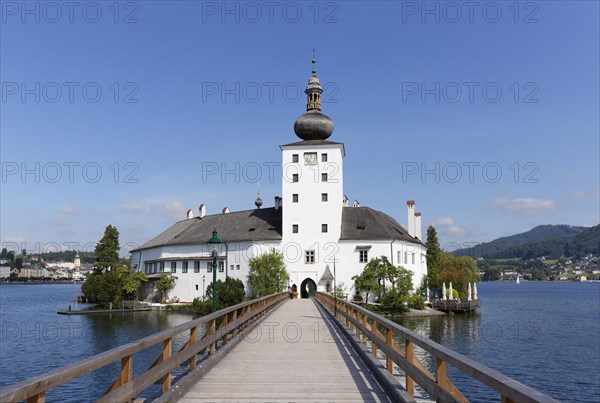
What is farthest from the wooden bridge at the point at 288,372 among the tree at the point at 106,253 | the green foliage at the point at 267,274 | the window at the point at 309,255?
the tree at the point at 106,253

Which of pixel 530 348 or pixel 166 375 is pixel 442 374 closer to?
pixel 166 375

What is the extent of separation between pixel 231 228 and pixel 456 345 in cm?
3564

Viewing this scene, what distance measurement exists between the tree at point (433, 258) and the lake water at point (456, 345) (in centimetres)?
1015

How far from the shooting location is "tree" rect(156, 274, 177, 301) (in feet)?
207

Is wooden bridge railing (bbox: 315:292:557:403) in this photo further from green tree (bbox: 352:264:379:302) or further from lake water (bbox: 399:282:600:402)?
green tree (bbox: 352:264:379:302)

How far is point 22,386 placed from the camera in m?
3.76

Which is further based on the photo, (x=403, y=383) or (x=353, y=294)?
(x=353, y=294)

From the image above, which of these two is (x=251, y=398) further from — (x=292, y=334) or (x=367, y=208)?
(x=367, y=208)

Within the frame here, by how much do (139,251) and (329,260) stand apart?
3311cm

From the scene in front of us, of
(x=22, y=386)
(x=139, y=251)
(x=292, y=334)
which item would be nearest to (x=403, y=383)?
(x=22, y=386)

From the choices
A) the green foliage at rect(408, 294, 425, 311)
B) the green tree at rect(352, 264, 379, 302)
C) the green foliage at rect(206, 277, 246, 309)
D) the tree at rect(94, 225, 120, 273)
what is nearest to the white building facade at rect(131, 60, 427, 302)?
the green tree at rect(352, 264, 379, 302)

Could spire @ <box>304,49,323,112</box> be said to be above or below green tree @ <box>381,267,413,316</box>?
above

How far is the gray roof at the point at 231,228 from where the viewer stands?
197 ft

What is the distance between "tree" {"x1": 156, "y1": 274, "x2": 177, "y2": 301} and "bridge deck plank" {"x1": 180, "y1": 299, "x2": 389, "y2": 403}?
49632 mm
